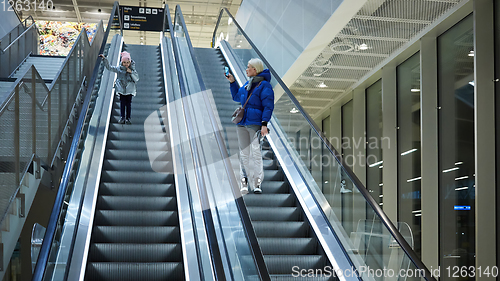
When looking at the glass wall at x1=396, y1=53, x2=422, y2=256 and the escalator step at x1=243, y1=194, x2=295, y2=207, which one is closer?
the escalator step at x1=243, y1=194, x2=295, y2=207

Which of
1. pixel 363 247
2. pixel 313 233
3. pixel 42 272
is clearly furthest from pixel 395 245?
pixel 42 272

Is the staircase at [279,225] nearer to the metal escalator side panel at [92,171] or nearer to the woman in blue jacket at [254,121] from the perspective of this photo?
the woman in blue jacket at [254,121]

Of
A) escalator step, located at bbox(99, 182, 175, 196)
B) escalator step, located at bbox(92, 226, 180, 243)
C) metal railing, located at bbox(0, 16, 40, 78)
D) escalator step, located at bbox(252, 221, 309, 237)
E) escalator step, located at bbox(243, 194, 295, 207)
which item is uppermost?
metal railing, located at bbox(0, 16, 40, 78)

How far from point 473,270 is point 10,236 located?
6032mm

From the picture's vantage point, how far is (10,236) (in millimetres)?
4754

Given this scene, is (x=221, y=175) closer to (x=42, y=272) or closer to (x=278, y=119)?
(x=42, y=272)

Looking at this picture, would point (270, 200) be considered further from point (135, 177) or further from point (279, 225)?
point (135, 177)

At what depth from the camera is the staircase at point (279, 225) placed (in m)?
5.18

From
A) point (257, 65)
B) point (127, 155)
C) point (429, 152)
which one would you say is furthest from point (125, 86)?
point (429, 152)

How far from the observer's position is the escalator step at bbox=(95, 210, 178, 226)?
594 cm

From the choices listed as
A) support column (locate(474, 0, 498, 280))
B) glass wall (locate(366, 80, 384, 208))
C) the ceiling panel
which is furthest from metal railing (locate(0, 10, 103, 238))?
glass wall (locate(366, 80, 384, 208))

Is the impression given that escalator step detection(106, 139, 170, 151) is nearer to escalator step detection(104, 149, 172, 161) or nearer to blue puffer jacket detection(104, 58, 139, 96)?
escalator step detection(104, 149, 172, 161)

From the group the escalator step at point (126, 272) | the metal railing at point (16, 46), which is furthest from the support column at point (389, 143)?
the metal railing at point (16, 46)

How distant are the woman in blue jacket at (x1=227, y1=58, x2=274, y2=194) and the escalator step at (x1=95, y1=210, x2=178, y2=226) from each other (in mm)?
1028
